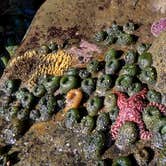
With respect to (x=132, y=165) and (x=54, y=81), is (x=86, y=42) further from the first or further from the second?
(x=132, y=165)

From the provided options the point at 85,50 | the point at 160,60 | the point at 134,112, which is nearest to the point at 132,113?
the point at 134,112

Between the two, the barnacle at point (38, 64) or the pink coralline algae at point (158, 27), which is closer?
the barnacle at point (38, 64)

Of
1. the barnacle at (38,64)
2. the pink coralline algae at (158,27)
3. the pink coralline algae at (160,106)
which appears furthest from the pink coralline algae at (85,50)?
the pink coralline algae at (160,106)

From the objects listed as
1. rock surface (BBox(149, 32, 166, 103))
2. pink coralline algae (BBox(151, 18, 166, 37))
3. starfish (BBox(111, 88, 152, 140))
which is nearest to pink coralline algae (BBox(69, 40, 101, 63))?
pink coralline algae (BBox(151, 18, 166, 37))

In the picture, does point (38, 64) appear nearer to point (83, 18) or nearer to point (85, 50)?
point (85, 50)

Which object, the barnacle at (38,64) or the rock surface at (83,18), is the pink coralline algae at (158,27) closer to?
the rock surface at (83,18)

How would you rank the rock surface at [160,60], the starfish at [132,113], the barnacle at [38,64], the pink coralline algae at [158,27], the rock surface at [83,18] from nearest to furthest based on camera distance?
the starfish at [132,113] → the rock surface at [160,60] → the barnacle at [38,64] → the pink coralline algae at [158,27] → the rock surface at [83,18]

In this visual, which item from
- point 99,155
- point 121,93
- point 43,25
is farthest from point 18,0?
point 99,155
